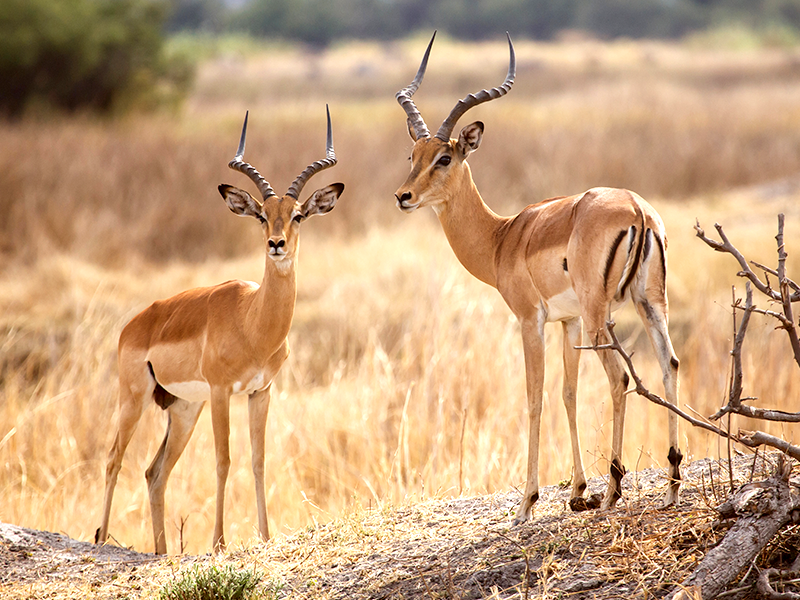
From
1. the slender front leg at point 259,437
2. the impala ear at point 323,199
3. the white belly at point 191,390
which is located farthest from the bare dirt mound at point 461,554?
the impala ear at point 323,199

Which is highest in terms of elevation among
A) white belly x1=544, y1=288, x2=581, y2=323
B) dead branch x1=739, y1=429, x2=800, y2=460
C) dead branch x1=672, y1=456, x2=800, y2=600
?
white belly x1=544, y1=288, x2=581, y2=323

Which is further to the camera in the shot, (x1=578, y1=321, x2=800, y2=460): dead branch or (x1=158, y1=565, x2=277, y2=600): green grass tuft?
(x1=158, y1=565, x2=277, y2=600): green grass tuft

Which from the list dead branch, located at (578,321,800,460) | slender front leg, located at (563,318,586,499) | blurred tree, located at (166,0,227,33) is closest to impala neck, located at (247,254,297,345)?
slender front leg, located at (563,318,586,499)

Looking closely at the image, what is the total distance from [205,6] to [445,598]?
3569 inches

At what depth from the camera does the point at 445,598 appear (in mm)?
3754

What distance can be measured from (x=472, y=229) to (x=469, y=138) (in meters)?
0.51

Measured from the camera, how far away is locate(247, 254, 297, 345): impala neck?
4.91 meters

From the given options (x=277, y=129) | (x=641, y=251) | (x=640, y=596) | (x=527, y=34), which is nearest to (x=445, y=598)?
(x=640, y=596)

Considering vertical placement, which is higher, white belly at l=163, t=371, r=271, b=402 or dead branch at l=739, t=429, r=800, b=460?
white belly at l=163, t=371, r=271, b=402

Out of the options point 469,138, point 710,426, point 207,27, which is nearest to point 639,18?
point 207,27

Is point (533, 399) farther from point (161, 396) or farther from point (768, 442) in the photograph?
point (161, 396)

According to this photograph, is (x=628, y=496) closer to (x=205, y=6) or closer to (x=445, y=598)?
(x=445, y=598)

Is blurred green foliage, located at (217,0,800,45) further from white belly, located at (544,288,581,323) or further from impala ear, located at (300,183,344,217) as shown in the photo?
white belly, located at (544,288,581,323)

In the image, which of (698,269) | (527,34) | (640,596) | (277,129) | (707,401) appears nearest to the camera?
(640,596)
